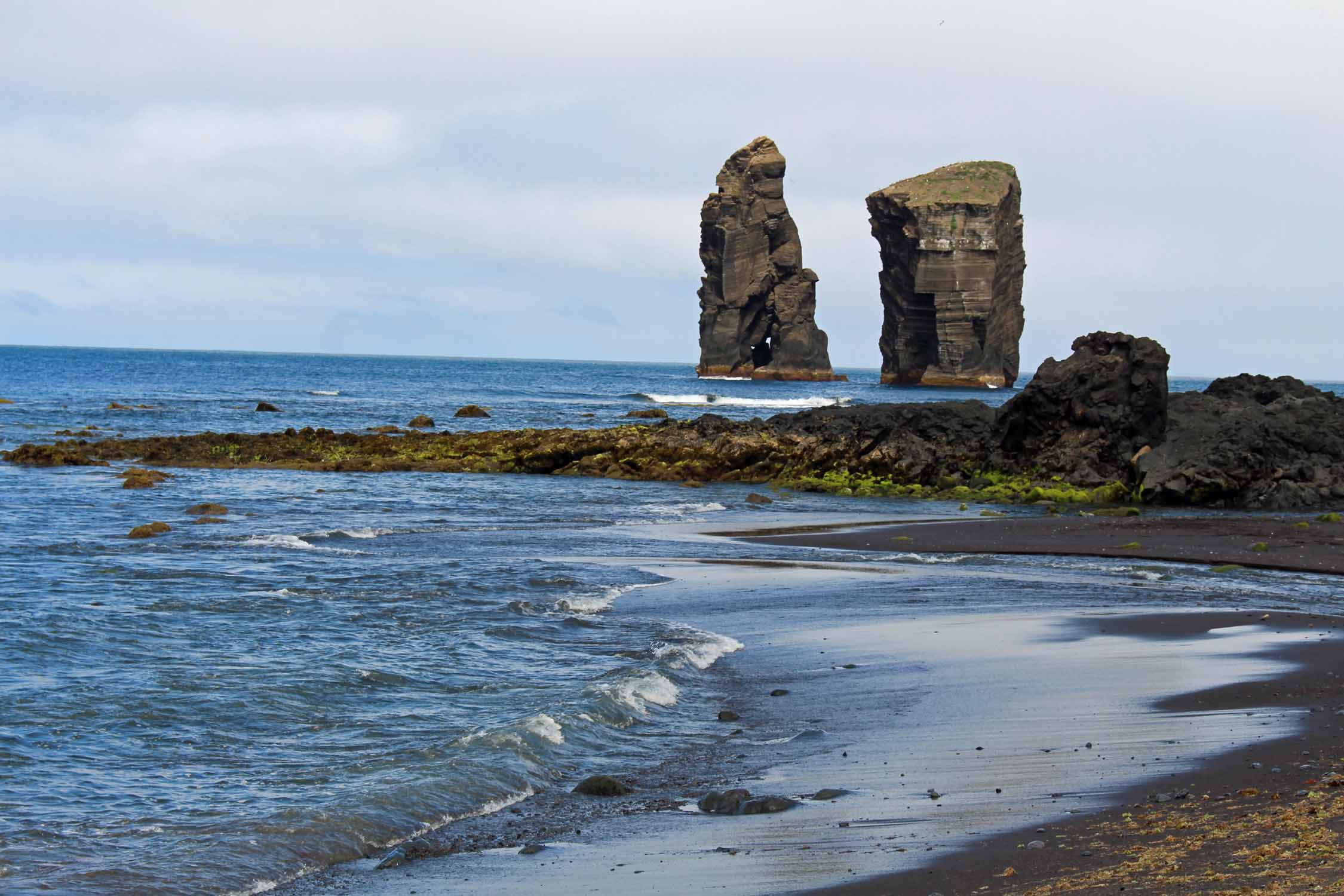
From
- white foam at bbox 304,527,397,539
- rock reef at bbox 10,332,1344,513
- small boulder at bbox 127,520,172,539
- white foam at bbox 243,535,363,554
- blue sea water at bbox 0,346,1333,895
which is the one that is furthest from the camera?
rock reef at bbox 10,332,1344,513

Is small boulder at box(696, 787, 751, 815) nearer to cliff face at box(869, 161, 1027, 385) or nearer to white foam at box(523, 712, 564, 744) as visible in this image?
white foam at box(523, 712, 564, 744)

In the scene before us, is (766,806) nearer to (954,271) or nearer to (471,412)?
(471,412)

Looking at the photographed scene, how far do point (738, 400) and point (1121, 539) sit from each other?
2687 inches

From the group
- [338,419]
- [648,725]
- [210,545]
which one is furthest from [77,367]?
[648,725]

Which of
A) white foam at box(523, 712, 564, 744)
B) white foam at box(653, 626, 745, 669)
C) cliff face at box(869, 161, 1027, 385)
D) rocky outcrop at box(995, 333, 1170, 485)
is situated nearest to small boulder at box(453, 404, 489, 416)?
rocky outcrop at box(995, 333, 1170, 485)

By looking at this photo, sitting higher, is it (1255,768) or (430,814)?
(1255,768)

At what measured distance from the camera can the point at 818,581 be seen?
16.1 m

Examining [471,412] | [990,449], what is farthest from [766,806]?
[471,412]

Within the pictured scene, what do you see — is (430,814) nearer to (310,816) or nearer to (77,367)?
(310,816)

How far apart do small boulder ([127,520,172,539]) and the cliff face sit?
10076 centimetres

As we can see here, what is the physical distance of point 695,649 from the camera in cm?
1182

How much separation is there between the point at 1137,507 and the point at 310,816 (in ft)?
75.6

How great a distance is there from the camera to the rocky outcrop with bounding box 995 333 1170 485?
98.5 ft

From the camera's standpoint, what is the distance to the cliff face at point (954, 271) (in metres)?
114
